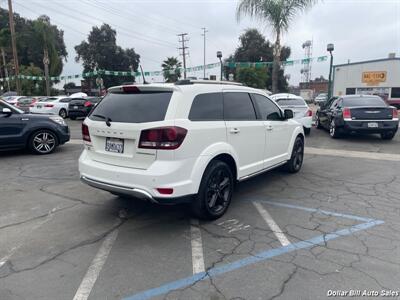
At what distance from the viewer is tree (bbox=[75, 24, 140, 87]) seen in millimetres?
54594

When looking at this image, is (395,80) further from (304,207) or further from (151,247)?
(151,247)

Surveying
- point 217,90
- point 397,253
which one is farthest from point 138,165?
point 397,253

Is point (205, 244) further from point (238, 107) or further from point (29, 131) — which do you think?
point (29, 131)

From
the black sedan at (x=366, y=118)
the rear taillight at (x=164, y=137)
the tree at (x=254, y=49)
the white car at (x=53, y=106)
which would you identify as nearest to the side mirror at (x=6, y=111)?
the rear taillight at (x=164, y=137)

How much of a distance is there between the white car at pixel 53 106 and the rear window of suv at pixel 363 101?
15.9 m

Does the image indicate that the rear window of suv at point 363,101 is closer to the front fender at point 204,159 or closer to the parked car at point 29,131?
the front fender at point 204,159

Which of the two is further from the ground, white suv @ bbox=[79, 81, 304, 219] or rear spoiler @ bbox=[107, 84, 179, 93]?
rear spoiler @ bbox=[107, 84, 179, 93]

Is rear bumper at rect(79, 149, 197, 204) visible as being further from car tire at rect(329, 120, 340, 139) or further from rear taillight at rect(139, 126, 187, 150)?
car tire at rect(329, 120, 340, 139)

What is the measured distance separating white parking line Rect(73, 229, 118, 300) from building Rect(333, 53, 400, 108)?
31908 millimetres

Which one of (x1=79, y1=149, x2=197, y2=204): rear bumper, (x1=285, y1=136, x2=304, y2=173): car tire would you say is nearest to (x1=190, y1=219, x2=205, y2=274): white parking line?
(x1=79, y1=149, x2=197, y2=204): rear bumper

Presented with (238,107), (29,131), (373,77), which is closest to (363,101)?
(238,107)

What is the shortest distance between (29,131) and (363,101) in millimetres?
10338

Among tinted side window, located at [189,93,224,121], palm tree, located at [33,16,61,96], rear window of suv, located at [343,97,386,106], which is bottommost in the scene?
rear window of suv, located at [343,97,386,106]

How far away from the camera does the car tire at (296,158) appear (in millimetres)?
6501
